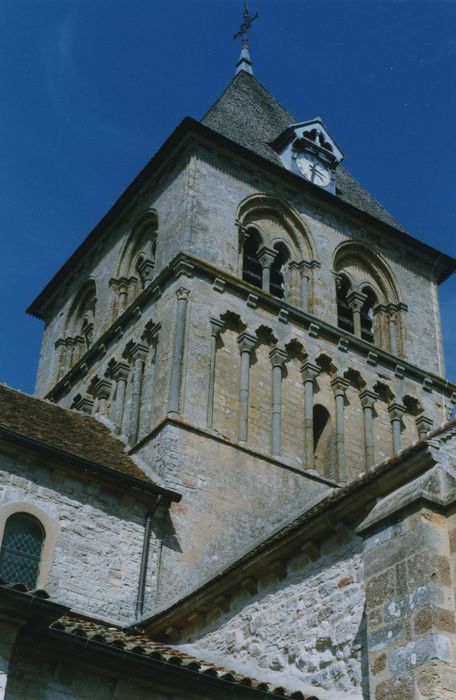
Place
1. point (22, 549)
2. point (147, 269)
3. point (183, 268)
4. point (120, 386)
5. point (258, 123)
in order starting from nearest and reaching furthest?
1. point (22, 549)
2. point (183, 268)
3. point (120, 386)
4. point (147, 269)
5. point (258, 123)

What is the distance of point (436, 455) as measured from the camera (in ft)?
34.1

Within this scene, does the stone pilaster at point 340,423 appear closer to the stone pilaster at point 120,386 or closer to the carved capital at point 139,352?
the carved capital at point 139,352

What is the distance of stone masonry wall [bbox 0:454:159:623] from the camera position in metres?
14.7

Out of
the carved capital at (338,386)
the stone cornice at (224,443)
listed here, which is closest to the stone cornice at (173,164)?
the carved capital at (338,386)

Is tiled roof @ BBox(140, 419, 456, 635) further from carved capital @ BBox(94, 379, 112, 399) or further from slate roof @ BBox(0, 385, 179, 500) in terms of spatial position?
carved capital @ BBox(94, 379, 112, 399)

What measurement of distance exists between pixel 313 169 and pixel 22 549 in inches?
522

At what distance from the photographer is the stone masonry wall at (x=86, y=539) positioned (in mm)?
14734

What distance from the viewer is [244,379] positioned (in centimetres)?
1947

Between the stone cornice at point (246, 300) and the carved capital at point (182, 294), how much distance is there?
1.14 ft

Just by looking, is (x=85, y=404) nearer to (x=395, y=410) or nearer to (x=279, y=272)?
(x=279, y=272)

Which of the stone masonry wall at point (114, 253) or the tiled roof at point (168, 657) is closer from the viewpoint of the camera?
the tiled roof at point (168, 657)

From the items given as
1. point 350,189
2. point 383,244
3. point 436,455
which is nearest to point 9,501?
point 436,455

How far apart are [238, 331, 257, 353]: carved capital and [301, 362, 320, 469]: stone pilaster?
1.30m

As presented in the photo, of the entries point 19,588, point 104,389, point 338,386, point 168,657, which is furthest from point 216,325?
point 19,588
